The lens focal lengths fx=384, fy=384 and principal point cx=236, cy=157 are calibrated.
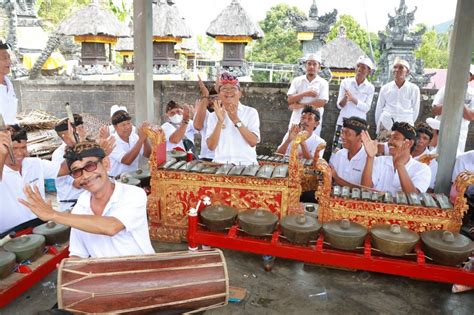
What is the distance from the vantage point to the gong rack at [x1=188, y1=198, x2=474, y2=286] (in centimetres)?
332

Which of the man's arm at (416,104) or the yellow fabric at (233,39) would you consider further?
the yellow fabric at (233,39)

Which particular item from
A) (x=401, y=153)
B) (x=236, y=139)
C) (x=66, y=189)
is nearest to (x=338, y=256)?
(x=401, y=153)

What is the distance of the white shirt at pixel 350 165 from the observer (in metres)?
4.52

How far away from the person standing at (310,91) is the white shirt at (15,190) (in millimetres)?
4318

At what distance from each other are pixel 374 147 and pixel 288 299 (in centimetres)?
180

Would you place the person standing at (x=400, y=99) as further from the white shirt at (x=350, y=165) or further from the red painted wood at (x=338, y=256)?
the red painted wood at (x=338, y=256)

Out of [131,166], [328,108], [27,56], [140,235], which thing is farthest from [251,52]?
[140,235]

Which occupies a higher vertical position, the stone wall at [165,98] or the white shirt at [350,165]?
the stone wall at [165,98]

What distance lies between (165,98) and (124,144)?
3.87 m

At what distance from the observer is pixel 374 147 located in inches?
159

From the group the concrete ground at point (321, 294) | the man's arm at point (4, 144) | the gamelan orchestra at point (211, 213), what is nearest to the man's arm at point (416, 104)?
the gamelan orchestra at point (211, 213)

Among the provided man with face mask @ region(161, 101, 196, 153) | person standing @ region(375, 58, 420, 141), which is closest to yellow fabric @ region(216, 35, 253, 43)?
man with face mask @ region(161, 101, 196, 153)

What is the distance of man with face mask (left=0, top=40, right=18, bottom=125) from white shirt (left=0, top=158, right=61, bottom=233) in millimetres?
1538

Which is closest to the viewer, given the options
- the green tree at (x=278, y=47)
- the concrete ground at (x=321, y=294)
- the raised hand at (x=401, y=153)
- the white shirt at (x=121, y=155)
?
the concrete ground at (x=321, y=294)
